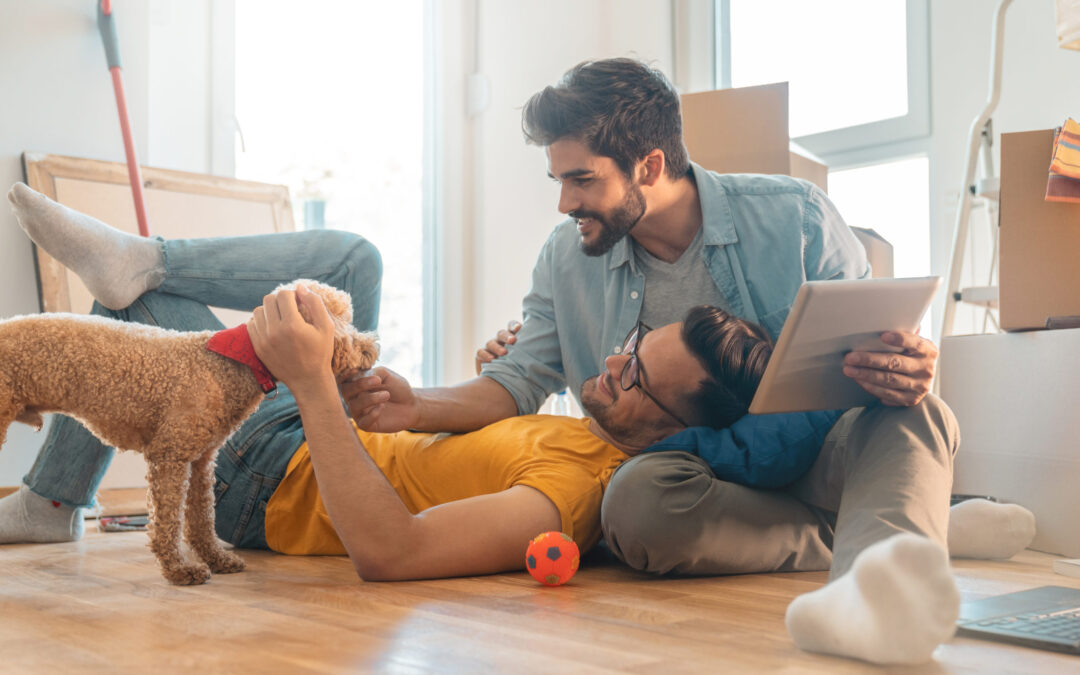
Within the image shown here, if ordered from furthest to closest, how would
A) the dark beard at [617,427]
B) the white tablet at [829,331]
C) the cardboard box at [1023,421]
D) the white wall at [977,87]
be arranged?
the white wall at [977,87], the cardboard box at [1023,421], the dark beard at [617,427], the white tablet at [829,331]

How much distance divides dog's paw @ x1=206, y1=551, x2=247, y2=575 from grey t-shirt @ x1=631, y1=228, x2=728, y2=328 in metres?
0.81

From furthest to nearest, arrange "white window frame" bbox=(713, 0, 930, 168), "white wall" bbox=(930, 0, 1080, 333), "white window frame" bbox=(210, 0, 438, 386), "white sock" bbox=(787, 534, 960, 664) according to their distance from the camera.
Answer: "white window frame" bbox=(210, 0, 438, 386) → "white window frame" bbox=(713, 0, 930, 168) → "white wall" bbox=(930, 0, 1080, 333) → "white sock" bbox=(787, 534, 960, 664)

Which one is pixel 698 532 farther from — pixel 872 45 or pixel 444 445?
pixel 872 45

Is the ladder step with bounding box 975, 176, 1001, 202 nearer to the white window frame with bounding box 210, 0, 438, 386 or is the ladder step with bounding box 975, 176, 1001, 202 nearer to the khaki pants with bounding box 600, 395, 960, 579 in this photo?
the khaki pants with bounding box 600, 395, 960, 579

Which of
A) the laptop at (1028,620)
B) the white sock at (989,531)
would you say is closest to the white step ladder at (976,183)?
the white sock at (989,531)

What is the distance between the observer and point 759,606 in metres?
1.18

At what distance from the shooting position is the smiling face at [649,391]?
145 cm

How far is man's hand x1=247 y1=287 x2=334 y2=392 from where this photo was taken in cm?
122

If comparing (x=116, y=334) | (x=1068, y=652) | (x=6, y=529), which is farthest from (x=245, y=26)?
(x=1068, y=652)

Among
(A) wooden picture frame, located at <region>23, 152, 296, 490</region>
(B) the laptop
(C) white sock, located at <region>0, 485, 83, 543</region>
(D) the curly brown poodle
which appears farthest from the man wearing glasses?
(A) wooden picture frame, located at <region>23, 152, 296, 490</region>

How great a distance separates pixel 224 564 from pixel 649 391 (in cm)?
70

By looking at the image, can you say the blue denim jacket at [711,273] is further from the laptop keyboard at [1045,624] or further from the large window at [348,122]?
the large window at [348,122]

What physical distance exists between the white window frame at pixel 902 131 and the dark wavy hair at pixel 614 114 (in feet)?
5.20

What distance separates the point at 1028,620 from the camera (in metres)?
1.04
